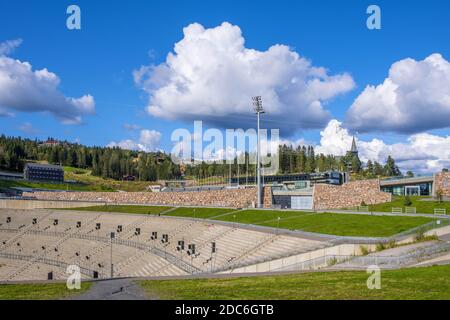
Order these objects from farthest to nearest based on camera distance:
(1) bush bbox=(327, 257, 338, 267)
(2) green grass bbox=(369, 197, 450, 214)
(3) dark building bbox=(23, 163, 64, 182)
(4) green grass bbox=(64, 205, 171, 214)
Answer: (3) dark building bbox=(23, 163, 64, 182) < (4) green grass bbox=(64, 205, 171, 214) < (2) green grass bbox=(369, 197, 450, 214) < (1) bush bbox=(327, 257, 338, 267)

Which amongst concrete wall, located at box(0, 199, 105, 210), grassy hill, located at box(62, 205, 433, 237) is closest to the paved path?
grassy hill, located at box(62, 205, 433, 237)

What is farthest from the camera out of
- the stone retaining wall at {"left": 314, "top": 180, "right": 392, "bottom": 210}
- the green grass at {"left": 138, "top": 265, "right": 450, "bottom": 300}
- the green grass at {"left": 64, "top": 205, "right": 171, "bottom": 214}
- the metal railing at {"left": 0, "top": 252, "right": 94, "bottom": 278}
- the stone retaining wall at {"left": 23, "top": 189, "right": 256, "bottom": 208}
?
the stone retaining wall at {"left": 23, "top": 189, "right": 256, "bottom": 208}

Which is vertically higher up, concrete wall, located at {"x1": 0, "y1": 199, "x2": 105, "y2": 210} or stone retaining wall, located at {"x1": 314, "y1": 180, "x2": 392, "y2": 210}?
stone retaining wall, located at {"x1": 314, "y1": 180, "x2": 392, "y2": 210}

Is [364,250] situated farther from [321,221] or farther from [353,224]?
[321,221]

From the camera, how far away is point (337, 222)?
4775 cm

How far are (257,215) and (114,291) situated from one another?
4311 cm

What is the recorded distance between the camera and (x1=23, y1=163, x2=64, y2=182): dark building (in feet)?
534

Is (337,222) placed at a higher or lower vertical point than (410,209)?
lower

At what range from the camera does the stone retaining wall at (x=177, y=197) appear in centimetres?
8262

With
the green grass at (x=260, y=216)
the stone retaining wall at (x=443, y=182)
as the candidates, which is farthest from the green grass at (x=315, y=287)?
the stone retaining wall at (x=443, y=182)

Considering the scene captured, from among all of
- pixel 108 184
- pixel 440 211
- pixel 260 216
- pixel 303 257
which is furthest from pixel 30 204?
pixel 108 184

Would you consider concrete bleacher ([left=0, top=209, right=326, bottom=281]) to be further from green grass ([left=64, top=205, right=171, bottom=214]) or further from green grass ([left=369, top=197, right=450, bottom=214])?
green grass ([left=369, top=197, right=450, bottom=214])

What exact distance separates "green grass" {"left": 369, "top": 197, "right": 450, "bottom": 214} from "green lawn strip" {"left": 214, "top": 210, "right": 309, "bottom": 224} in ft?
34.5

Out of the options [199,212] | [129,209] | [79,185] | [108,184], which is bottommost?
[129,209]
